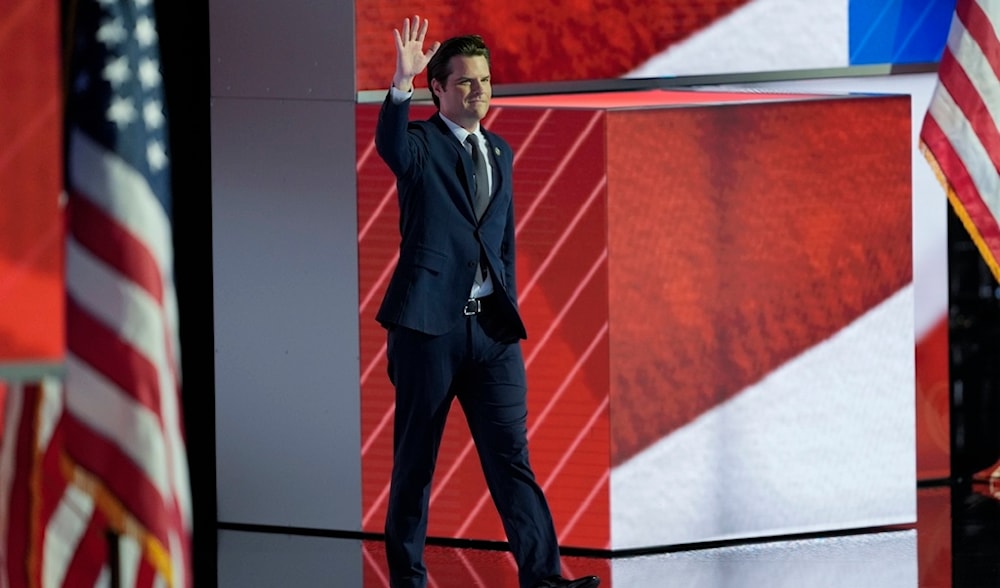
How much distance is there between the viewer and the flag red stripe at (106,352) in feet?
17.4

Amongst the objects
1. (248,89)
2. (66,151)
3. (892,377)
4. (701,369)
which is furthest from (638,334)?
(66,151)

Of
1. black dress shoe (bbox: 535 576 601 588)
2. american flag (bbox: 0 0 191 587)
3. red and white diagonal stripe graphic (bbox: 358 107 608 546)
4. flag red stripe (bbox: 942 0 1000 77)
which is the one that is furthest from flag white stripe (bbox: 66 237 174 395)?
flag red stripe (bbox: 942 0 1000 77)

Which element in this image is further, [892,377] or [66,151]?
[892,377]

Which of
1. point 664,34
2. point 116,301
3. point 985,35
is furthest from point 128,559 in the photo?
point 985,35

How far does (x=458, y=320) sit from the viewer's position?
713cm

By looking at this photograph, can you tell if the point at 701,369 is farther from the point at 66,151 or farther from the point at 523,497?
the point at 66,151

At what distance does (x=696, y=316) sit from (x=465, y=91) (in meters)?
1.61

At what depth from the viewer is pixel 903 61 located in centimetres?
917

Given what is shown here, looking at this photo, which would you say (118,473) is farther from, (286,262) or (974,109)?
(974,109)

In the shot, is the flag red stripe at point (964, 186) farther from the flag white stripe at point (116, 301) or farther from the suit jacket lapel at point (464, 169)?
the flag white stripe at point (116, 301)

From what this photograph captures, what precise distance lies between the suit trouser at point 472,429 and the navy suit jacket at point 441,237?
0.07m

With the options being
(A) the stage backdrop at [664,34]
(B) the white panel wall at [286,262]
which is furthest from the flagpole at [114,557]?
(A) the stage backdrop at [664,34]

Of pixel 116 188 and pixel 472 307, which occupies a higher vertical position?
pixel 116 188

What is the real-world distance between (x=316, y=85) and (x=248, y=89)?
10.2 inches
